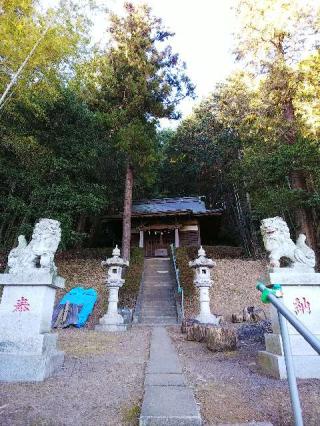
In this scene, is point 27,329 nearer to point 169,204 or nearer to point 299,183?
point 299,183

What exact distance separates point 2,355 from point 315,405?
3.37m

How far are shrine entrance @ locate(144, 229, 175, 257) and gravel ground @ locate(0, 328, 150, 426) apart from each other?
1601 cm

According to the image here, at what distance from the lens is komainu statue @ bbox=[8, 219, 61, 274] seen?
13.3ft

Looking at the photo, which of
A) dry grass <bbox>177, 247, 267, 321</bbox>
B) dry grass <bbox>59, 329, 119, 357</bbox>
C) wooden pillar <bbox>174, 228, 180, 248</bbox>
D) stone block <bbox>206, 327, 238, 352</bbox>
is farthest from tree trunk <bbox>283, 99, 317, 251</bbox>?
wooden pillar <bbox>174, 228, 180, 248</bbox>

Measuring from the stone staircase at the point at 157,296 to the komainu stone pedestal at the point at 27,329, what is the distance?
6.05 m

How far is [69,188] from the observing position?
1241cm

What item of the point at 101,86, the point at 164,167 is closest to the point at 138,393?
the point at 101,86

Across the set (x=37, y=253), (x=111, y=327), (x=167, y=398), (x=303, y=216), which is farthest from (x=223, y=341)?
(x=303, y=216)

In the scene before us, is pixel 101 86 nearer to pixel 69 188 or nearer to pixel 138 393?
pixel 69 188

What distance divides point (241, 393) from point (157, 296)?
356 inches

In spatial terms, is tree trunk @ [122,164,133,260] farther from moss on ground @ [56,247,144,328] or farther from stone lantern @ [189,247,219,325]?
stone lantern @ [189,247,219,325]

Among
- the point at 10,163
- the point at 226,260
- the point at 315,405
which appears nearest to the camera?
the point at 315,405

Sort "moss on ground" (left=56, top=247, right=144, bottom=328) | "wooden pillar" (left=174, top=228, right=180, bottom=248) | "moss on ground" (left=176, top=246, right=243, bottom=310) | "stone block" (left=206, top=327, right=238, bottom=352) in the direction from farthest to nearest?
"wooden pillar" (left=174, top=228, right=180, bottom=248) < "moss on ground" (left=176, top=246, right=243, bottom=310) < "moss on ground" (left=56, top=247, right=144, bottom=328) < "stone block" (left=206, top=327, right=238, bottom=352)

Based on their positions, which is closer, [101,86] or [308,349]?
[308,349]
